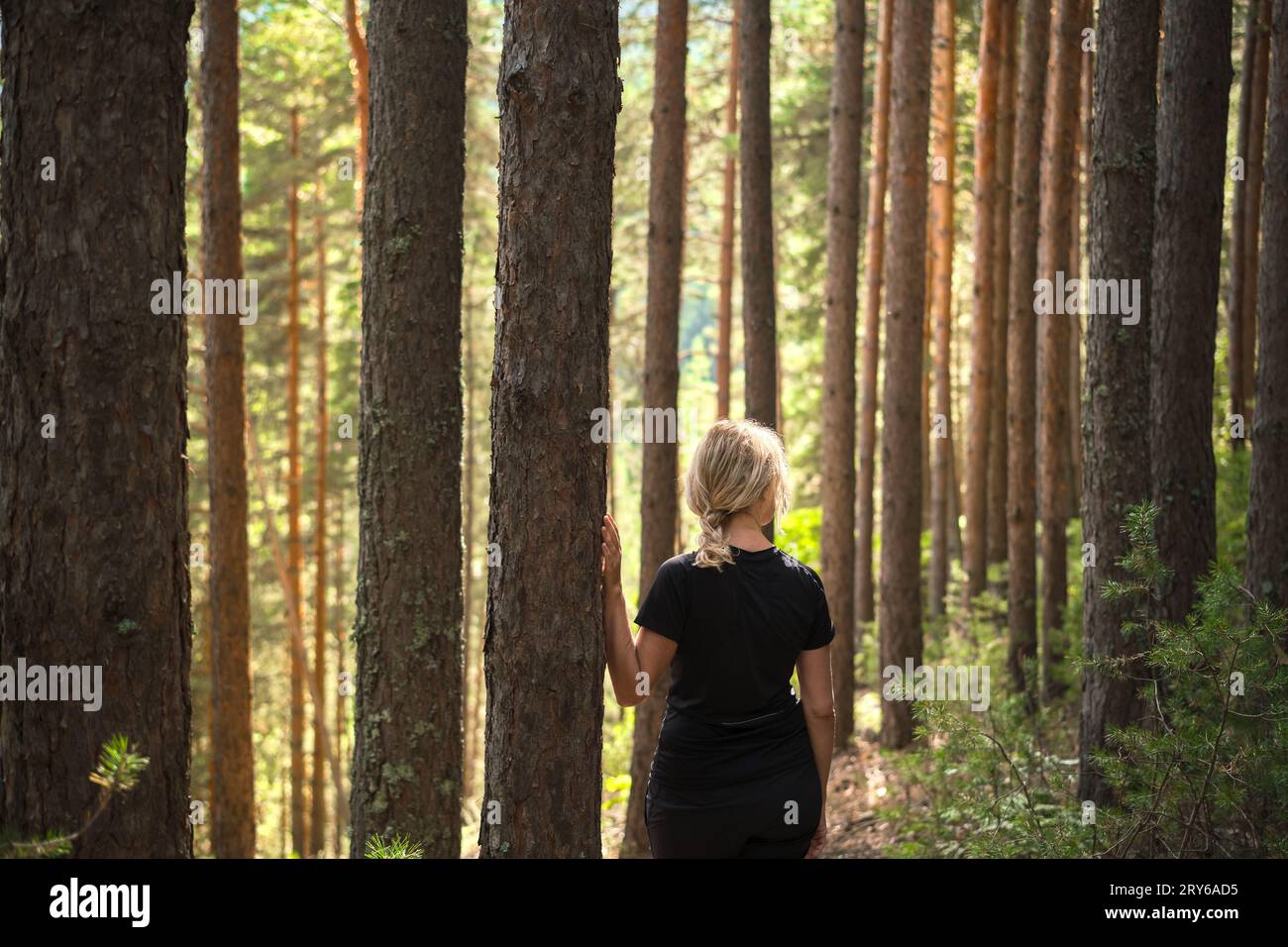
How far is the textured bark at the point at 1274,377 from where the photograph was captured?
8.06 m

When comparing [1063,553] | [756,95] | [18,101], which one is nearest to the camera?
[18,101]

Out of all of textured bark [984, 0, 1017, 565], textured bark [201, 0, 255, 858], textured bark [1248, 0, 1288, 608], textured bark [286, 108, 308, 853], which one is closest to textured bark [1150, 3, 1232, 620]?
textured bark [1248, 0, 1288, 608]

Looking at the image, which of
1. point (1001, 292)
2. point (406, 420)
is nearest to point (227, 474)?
point (406, 420)

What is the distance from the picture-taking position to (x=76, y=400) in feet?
13.5

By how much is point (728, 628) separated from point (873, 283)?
48.3ft

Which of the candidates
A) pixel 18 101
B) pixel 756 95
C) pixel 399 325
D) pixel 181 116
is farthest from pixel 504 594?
pixel 756 95

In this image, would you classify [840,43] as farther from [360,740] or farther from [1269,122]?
[360,740]

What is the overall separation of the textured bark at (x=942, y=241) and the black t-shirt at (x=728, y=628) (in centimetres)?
1320

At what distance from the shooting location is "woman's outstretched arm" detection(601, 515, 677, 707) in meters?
3.93

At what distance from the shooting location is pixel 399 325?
671 centimetres

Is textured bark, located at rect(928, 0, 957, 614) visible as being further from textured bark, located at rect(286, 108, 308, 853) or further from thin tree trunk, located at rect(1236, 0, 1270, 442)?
textured bark, located at rect(286, 108, 308, 853)

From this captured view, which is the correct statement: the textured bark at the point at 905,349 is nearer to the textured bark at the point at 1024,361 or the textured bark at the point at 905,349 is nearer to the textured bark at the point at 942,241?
the textured bark at the point at 1024,361

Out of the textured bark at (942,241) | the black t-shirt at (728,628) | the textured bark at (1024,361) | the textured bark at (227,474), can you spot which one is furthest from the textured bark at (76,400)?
the textured bark at (942,241)
